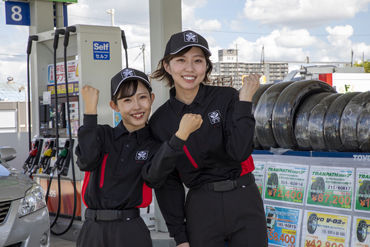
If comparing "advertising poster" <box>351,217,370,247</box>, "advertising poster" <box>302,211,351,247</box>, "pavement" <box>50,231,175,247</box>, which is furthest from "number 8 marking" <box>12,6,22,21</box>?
"advertising poster" <box>351,217,370,247</box>

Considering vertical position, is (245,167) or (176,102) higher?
(176,102)

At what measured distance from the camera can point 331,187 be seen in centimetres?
406

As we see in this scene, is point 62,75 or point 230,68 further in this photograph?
point 230,68

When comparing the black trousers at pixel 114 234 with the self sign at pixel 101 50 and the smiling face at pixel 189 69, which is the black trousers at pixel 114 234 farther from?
the self sign at pixel 101 50

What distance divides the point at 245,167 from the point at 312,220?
1.54 meters

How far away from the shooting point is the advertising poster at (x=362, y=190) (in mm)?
3873

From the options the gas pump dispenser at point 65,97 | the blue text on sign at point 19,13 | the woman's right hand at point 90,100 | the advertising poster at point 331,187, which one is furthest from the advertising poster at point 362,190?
the blue text on sign at point 19,13

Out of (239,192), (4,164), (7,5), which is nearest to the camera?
(239,192)

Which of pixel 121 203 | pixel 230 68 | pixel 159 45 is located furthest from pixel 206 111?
pixel 230 68

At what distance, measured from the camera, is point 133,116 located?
2873mm

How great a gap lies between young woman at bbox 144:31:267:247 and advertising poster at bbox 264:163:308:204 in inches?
58.5

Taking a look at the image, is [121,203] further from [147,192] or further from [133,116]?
[133,116]

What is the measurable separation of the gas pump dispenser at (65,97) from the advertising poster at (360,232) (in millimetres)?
3499

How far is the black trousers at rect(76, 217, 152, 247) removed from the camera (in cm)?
273
